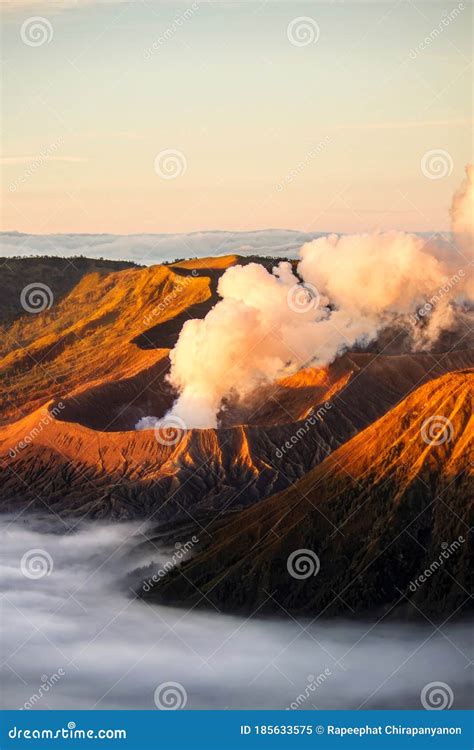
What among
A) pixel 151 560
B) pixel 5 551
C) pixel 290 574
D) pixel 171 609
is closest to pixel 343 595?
pixel 290 574

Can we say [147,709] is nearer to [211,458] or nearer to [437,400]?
[437,400]

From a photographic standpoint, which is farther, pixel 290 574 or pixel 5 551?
pixel 5 551

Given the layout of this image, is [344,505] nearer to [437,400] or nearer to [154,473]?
[437,400]

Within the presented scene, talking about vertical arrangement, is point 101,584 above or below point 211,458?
below

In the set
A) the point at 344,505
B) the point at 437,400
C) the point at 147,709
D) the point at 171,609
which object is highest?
the point at 437,400

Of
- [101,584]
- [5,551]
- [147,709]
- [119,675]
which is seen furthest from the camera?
[5,551]

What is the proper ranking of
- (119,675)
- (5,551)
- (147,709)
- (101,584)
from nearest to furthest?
(147,709) < (119,675) < (101,584) < (5,551)
